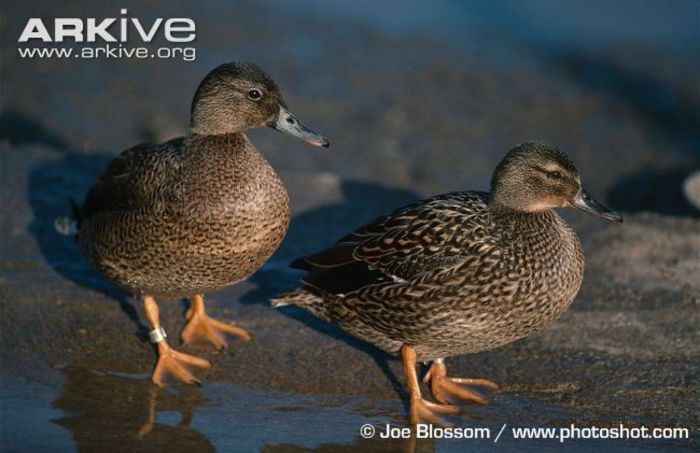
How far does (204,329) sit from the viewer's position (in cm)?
601

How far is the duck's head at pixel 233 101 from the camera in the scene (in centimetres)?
577

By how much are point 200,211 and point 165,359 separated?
0.77 meters

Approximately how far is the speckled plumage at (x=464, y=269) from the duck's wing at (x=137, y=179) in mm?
907

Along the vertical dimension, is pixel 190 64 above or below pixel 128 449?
above

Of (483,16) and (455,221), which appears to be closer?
A: (455,221)

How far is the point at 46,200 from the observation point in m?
7.57

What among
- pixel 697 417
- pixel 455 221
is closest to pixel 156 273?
pixel 455 221

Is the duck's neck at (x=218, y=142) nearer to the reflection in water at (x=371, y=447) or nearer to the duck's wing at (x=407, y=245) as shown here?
the duck's wing at (x=407, y=245)

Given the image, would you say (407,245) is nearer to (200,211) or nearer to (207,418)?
(200,211)

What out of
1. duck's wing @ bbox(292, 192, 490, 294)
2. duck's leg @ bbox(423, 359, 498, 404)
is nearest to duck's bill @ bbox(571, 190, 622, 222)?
duck's wing @ bbox(292, 192, 490, 294)

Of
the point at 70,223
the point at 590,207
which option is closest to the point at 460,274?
the point at 590,207

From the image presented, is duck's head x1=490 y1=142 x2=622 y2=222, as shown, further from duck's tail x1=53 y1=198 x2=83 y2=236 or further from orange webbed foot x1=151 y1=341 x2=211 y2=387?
duck's tail x1=53 y1=198 x2=83 y2=236

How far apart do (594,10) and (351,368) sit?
7956 millimetres

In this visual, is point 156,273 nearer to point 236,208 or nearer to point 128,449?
point 236,208
